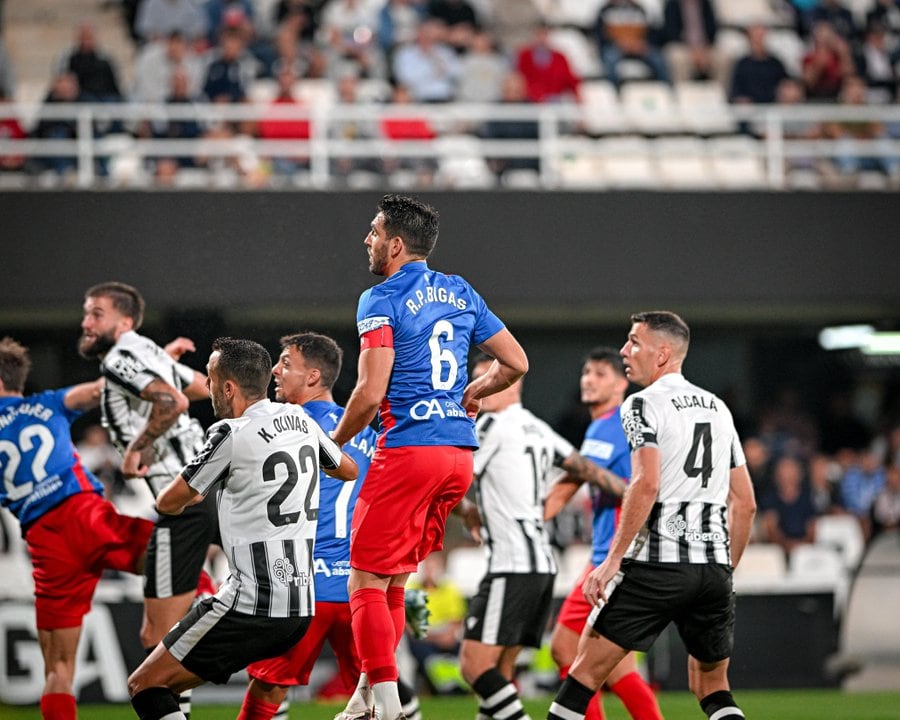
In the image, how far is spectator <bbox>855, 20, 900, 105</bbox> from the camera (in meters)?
16.7

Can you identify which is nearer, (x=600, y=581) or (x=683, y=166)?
(x=600, y=581)

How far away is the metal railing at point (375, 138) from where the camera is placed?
47.0ft

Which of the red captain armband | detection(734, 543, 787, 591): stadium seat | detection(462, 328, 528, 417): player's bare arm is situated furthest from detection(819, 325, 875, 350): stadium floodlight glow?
the red captain armband

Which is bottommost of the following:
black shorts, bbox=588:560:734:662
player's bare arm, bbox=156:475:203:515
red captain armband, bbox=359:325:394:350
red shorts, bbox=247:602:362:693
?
red shorts, bbox=247:602:362:693

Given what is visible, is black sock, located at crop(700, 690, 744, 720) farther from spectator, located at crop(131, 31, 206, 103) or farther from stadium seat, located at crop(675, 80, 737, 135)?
spectator, located at crop(131, 31, 206, 103)

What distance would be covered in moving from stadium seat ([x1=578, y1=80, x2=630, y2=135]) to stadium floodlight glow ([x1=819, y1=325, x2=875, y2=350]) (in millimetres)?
4678

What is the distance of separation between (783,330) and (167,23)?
9084mm

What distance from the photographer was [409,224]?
22.5 ft

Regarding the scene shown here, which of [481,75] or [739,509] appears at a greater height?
[481,75]

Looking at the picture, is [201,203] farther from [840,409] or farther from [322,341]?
[840,409]

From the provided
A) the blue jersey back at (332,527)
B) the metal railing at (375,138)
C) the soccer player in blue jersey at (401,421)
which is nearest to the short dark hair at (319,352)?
the blue jersey back at (332,527)

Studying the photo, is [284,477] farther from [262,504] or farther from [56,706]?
[56,706]

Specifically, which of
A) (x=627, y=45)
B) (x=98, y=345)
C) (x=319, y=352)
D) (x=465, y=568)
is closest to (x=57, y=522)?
(x=98, y=345)

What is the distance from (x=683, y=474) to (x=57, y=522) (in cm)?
341
